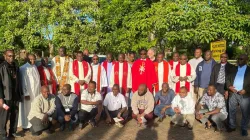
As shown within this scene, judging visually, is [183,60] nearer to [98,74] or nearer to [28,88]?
[98,74]

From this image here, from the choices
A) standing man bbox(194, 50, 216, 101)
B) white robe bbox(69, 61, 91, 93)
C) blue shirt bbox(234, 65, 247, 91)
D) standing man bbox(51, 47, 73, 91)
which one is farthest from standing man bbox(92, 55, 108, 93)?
blue shirt bbox(234, 65, 247, 91)

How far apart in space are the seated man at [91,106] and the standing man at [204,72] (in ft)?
9.13

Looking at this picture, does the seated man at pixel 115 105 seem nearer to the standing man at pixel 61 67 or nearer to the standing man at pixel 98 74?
the standing man at pixel 98 74

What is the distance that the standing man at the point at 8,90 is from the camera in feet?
19.0

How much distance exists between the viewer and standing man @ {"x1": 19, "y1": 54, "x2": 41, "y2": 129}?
265 inches

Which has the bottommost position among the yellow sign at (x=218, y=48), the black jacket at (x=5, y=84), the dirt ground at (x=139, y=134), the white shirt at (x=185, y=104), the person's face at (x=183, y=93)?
the dirt ground at (x=139, y=134)

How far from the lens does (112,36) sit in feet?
50.0

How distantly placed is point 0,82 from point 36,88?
50.4 inches

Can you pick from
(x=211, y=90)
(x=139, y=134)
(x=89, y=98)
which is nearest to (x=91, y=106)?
(x=89, y=98)

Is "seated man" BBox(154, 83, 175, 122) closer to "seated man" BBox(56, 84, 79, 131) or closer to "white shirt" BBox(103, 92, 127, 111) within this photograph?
"white shirt" BBox(103, 92, 127, 111)

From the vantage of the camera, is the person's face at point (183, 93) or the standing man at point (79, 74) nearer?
the person's face at point (183, 93)

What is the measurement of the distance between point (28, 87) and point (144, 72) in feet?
10.2

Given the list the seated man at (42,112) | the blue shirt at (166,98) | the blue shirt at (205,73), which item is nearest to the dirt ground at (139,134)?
the seated man at (42,112)

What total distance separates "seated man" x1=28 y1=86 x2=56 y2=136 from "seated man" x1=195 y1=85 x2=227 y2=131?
139 inches
